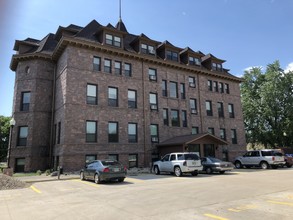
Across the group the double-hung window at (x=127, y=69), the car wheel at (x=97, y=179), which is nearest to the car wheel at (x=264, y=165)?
the double-hung window at (x=127, y=69)

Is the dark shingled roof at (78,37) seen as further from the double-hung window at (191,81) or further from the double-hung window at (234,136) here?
the double-hung window at (234,136)

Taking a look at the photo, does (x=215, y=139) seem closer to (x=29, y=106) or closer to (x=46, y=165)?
(x=46, y=165)

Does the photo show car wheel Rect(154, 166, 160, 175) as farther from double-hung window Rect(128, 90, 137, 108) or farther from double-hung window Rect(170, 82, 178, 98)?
double-hung window Rect(170, 82, 178, 98)

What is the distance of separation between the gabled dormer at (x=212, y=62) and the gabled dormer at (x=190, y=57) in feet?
6.54

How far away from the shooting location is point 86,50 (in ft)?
77.6

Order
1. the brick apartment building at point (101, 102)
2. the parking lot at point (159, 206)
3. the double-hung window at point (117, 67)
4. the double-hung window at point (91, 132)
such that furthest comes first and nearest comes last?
the double-hung window at point (117, 67) → the brick apartment building at point (101, 102) → the double-hung window at point (91, 132) → the parking lot at point (159, 206)

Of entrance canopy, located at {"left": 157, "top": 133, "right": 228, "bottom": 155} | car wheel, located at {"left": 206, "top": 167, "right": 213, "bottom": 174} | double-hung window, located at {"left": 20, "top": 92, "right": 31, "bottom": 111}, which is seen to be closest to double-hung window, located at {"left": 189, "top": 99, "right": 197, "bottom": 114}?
entrance canopy, located at {"left": 157, "top": 133, "right": 228, "bottom": 155}

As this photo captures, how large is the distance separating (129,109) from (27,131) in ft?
34.3

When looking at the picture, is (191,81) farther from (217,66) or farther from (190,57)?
(217,66)

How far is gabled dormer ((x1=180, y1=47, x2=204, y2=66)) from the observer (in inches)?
1237

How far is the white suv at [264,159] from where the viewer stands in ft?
76.8

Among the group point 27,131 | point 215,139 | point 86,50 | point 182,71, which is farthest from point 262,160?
point 27,131

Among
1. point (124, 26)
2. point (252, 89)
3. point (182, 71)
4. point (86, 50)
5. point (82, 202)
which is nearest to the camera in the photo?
point (82, 202)

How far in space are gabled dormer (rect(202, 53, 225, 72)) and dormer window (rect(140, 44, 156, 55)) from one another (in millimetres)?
9382
